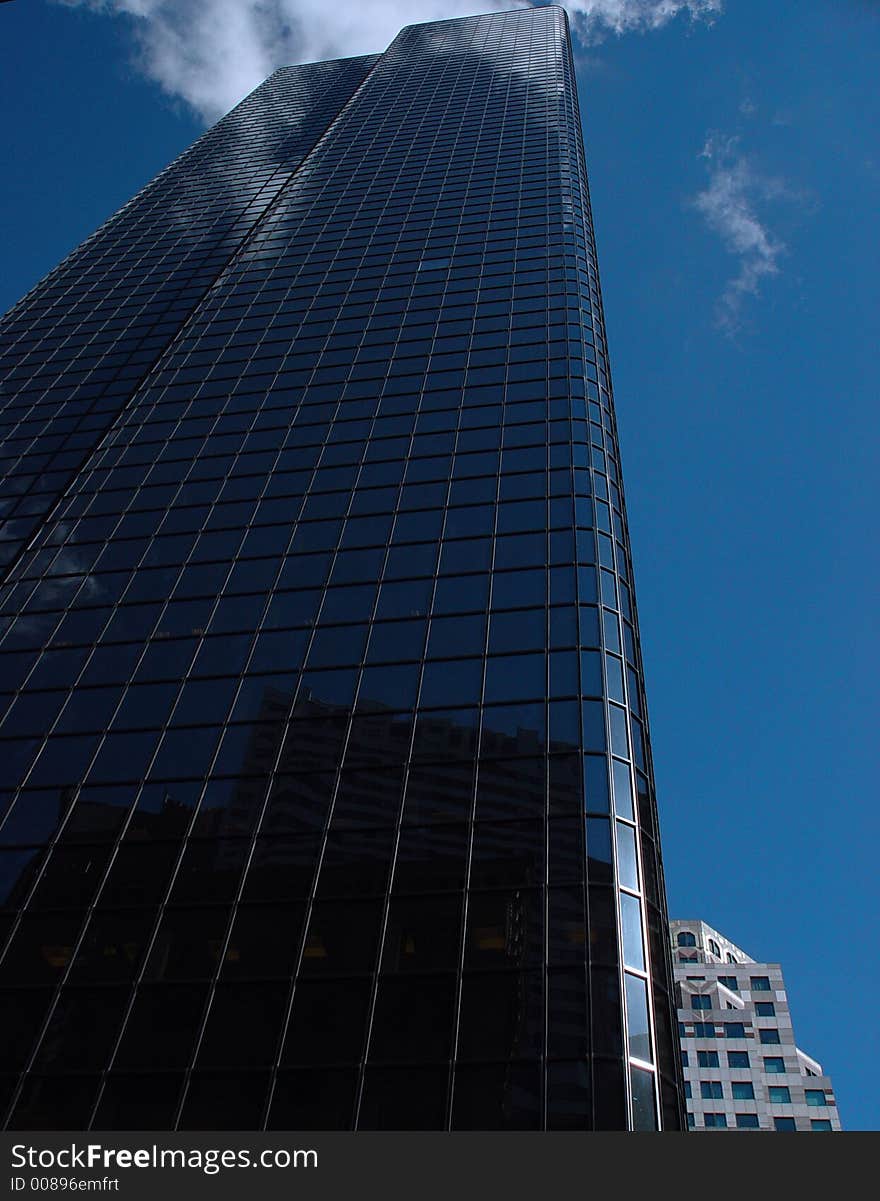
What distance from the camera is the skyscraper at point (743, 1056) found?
262 ft

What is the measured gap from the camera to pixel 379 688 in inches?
1228

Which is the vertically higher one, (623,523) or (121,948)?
(623,523)

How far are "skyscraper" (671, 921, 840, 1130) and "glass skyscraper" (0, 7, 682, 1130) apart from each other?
51.8m

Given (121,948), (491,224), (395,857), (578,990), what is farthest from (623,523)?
(491,224)

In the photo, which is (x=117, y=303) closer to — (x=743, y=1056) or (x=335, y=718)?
(x=335, y=718)

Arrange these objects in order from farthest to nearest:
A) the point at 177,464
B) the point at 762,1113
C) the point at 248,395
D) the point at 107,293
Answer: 1. the point at 762,1113
2. the point at 107,293
3. the point at 248,395
4. the point at 177,464

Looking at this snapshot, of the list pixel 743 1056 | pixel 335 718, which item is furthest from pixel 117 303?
pixel 743 1056

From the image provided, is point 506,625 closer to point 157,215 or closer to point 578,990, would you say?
point 578,990

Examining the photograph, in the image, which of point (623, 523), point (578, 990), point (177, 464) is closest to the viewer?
point (578, 990)

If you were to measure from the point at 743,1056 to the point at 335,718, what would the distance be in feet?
218

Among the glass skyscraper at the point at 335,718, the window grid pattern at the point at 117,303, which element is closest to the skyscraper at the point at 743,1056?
the glass skyscraper at the point at 335,718

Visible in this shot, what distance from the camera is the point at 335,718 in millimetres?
30500

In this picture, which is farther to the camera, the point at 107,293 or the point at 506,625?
the point at 107,293

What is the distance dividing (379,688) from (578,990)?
36.8 ft
